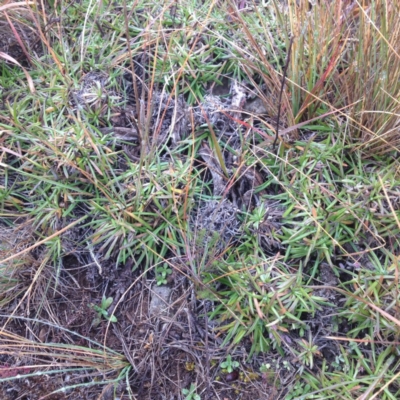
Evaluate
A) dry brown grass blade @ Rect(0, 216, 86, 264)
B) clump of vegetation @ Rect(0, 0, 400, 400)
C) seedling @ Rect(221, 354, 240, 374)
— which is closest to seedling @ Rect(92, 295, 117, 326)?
clump of vegetation @ Rect(0, 0, 400, 400)

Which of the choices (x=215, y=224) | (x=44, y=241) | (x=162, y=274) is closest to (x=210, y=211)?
(x=215, y=224)

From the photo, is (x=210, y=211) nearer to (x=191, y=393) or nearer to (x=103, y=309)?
(x=103, y=309)

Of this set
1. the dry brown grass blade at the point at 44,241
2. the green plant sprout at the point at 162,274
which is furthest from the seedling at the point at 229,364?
the dry brown grass blade at the point at 44,241

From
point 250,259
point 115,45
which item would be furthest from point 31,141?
point 250,259

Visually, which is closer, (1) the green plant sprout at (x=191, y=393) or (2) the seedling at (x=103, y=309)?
(1) the green plant sprout at (x=191, y=393)

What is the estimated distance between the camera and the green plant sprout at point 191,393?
1.54 m

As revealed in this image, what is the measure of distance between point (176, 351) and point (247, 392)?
295mm

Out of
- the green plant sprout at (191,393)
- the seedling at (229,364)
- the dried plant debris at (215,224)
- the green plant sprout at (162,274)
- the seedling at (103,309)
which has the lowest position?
the green plant sprout at (191,393)

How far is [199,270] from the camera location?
61.2 inches

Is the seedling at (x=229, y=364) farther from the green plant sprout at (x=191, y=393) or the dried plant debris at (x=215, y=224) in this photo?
the dried plant debris at (x=215, y=224)

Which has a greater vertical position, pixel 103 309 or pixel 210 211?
pixel 210 211

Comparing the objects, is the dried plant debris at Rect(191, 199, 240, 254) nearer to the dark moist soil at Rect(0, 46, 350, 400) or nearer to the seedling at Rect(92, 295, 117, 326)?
the dark moist soil at Rect(0, 46, 350, 400)

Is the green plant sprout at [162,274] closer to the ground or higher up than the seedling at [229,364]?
higher up

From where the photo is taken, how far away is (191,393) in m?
1.54
